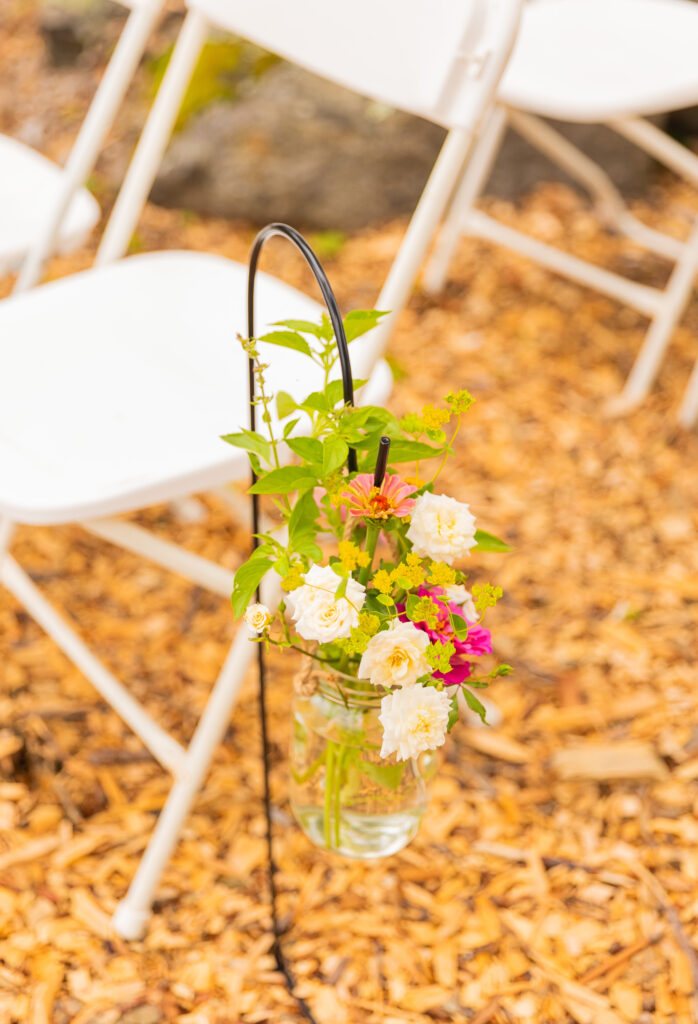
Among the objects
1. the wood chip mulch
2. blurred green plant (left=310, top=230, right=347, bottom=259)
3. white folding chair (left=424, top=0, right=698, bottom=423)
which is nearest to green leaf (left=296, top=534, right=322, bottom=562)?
the wood chip mulch

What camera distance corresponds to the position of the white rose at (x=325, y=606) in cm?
76

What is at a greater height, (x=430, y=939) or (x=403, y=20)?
(x=403, y=20)

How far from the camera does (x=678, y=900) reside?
1300mm

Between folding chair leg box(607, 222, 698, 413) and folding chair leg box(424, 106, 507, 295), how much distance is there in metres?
0.47

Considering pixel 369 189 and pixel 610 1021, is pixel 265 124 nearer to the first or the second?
pixel 369 189

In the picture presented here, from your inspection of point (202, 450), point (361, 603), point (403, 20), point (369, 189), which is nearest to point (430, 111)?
point (403, 20)

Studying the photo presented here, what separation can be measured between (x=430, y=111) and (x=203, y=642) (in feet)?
2.95

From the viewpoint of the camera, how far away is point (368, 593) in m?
0.85

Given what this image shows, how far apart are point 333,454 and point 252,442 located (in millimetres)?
104

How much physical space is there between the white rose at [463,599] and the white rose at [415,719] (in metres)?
0.09

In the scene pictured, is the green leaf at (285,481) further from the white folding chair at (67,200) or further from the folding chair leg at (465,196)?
the folding chair leg at (465,196)

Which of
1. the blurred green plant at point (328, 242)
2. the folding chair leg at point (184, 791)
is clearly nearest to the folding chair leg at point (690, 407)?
the blurred green plant at point (328, 242)

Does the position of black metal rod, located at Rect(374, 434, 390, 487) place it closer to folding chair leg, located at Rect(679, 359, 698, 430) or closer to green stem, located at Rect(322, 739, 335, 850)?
green stem, located at Rect(322, 739, 335, 850)

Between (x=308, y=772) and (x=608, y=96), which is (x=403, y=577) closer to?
(x=308, y=772)
